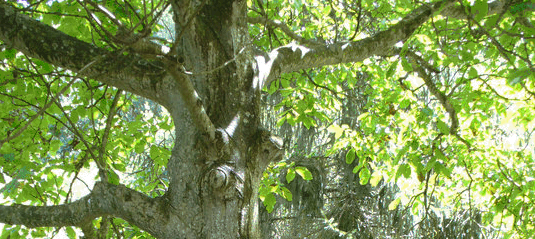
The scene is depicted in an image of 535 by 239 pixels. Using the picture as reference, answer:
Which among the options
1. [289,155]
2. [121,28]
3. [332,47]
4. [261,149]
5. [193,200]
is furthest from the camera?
[289,155]

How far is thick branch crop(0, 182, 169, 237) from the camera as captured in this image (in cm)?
193

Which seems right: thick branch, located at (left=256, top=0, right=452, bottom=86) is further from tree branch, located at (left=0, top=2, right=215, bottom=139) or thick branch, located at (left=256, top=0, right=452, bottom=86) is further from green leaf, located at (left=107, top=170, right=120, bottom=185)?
green leaf, located at (left=107, top=170, right=120, bottom=185)

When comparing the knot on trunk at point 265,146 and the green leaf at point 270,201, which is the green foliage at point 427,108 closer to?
the green leaf at point 270,201

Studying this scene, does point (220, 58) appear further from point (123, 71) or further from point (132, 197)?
point (132, 197)

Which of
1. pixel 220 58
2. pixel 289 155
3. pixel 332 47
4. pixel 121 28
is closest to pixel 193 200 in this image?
pixel 220 58

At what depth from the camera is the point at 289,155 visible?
8.30 meters

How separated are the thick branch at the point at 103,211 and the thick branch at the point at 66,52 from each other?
0.49m

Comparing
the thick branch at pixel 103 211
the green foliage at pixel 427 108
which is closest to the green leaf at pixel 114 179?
the thick branch at pixel 103 211

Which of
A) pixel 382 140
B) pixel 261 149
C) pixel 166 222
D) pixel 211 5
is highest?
pixel 382 140

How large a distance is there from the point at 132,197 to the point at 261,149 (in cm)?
60

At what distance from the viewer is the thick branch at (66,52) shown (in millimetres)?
2068

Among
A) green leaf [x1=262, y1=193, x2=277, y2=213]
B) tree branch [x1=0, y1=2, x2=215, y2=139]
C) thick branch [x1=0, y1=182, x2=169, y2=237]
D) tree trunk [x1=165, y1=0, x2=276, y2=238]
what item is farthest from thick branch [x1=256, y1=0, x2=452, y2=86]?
green leaf [x1=262, y1=193, x2=277, y2=213]

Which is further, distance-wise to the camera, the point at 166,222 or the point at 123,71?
the point at 123,71

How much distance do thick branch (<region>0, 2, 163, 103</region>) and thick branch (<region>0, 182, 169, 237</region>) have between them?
0.49 metres
